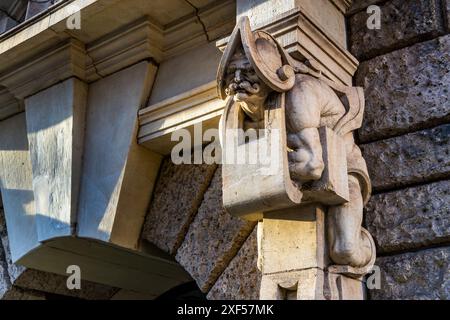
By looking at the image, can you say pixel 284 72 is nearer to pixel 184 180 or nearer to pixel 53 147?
pixel 184 180

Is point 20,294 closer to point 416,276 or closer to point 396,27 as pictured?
point 416,276

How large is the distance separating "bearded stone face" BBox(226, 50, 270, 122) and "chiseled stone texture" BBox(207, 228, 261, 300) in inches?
28.3

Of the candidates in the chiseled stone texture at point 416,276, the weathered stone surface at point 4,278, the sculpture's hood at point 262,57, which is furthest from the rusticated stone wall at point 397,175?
the weathered stone surface at point 4,278

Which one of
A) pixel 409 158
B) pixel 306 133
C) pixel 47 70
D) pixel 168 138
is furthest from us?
pixel 47 70

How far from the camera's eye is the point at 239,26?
2.41 metres

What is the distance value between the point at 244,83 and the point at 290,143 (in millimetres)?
260

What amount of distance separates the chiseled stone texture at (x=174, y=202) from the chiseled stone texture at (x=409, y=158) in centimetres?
78

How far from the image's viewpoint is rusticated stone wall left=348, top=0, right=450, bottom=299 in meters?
2.59

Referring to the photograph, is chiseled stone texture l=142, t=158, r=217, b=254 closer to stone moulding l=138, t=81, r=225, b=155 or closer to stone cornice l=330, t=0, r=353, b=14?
stone moulding l=138, t=81, r=225, b=155

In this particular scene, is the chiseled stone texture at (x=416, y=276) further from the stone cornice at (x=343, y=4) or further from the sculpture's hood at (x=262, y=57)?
the stone cornice at (x=343, y=4)

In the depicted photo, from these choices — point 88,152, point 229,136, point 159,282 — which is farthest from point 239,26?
point 159,282

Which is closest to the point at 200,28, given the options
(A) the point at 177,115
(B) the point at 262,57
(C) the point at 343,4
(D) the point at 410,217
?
(A) the point at 177,115

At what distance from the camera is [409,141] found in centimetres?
274
